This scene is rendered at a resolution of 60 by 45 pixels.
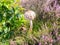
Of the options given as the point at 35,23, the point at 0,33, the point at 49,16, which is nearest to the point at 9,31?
the point at 0,33

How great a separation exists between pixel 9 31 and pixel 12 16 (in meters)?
0.17

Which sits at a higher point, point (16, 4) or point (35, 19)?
point (16, 4)

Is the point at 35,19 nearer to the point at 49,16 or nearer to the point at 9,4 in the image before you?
the point at 49,16

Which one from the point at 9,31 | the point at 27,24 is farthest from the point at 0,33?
the point at 27,24

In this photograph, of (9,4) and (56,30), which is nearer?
(56,30)

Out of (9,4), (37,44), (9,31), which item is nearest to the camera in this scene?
(37,44)

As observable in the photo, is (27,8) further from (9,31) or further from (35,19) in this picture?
(9,31)

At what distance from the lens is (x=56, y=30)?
2.04m

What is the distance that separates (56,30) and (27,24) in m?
0.36

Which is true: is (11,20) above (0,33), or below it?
above

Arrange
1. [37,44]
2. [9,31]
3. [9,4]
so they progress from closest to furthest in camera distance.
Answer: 1. [37,44]
2. [9,31]
3. [9,4]

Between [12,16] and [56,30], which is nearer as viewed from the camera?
[56,30]

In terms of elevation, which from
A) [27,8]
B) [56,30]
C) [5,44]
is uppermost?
[27,8]

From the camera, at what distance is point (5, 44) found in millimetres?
2094
